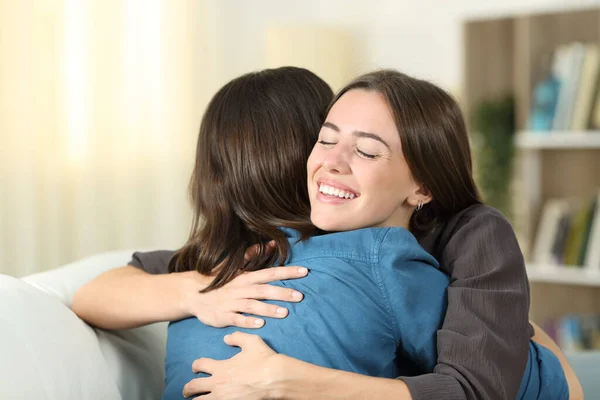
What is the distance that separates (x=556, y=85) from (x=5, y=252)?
231 cm

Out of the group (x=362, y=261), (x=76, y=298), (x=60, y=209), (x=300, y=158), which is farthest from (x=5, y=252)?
(x=362, y=261)

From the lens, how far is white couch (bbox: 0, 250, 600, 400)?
42.5 inches

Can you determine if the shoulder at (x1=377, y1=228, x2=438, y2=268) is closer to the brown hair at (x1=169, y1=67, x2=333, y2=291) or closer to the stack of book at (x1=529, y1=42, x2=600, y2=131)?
the brown hair at (x1=169, y1=67, x2=333, y2=291)

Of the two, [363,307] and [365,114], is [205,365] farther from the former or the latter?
[365,114]

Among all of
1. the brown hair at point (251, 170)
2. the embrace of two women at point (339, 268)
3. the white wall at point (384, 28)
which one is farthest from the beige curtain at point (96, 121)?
the brown hair at point (251, 170)

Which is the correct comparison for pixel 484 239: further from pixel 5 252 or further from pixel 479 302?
pixel 5 252

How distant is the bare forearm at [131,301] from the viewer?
1.30m

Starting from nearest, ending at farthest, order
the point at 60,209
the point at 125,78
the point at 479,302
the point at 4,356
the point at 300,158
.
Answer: the point at 4,356 → the point at 479,302 → the point at 300,158 → the point at 60,209 → the point at 125,78

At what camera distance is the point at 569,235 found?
135 inches

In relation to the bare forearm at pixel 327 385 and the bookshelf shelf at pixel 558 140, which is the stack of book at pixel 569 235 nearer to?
the bookshelf shelf at pixel 558 140

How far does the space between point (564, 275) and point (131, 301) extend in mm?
2474

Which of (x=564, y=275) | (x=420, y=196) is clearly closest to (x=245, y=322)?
(x=420, y=196)

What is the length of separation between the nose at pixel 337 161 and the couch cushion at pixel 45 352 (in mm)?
469

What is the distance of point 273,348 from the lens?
1.14 metres
